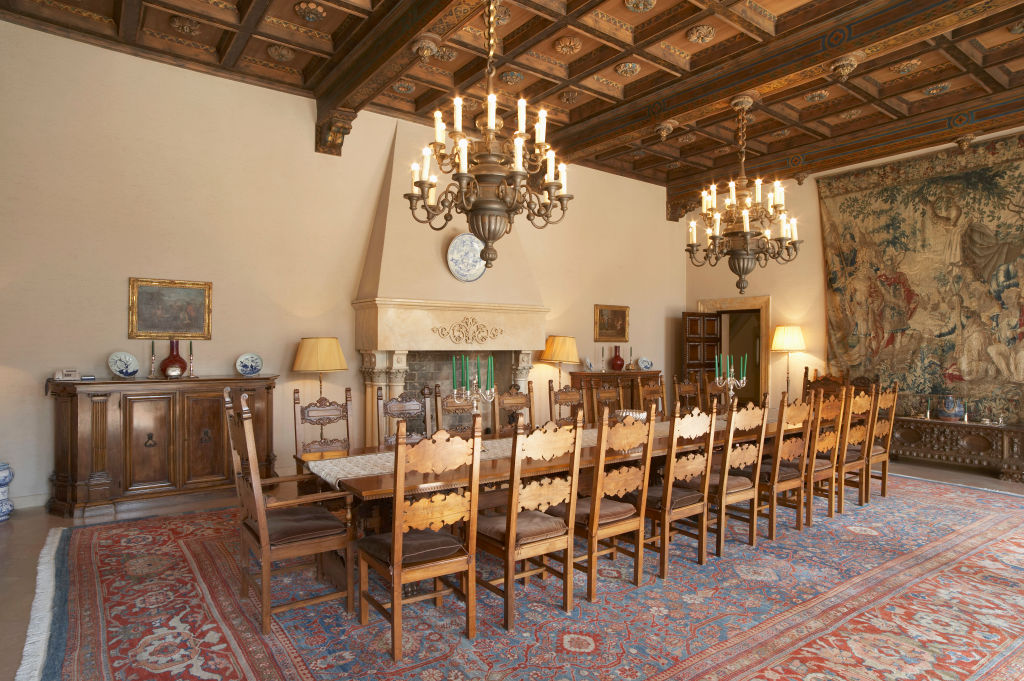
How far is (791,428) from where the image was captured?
4.23 meters

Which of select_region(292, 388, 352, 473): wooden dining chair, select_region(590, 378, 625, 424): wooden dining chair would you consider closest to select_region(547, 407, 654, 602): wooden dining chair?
select_region(292, 388, 352, 473): wooden dining chair

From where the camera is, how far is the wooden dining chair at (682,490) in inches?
133

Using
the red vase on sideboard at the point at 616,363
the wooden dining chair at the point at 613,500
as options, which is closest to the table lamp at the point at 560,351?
the red vase on sideboard at the point at 616,363

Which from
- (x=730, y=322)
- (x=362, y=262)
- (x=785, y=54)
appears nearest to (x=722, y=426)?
(x=785, y=54)

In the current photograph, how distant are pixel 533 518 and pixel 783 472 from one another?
7.35ft

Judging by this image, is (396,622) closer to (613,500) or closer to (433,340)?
(613,500)

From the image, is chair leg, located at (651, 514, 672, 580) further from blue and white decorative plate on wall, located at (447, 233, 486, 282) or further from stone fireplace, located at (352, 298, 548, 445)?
blue and white decorative plate on wall, located at (447, 233, 486, 282)

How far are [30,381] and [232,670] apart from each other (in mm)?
3723

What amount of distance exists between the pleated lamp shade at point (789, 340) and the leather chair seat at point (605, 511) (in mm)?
5307

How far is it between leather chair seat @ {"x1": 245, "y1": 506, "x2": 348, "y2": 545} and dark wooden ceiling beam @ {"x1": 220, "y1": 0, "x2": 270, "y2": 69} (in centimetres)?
370

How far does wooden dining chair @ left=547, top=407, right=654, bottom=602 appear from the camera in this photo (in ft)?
9.92

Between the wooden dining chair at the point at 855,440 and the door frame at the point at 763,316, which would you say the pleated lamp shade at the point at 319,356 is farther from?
the door frame at the point at 763,316

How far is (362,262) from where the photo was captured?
253 inches

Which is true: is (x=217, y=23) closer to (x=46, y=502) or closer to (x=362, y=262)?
(x=362, y=262)
